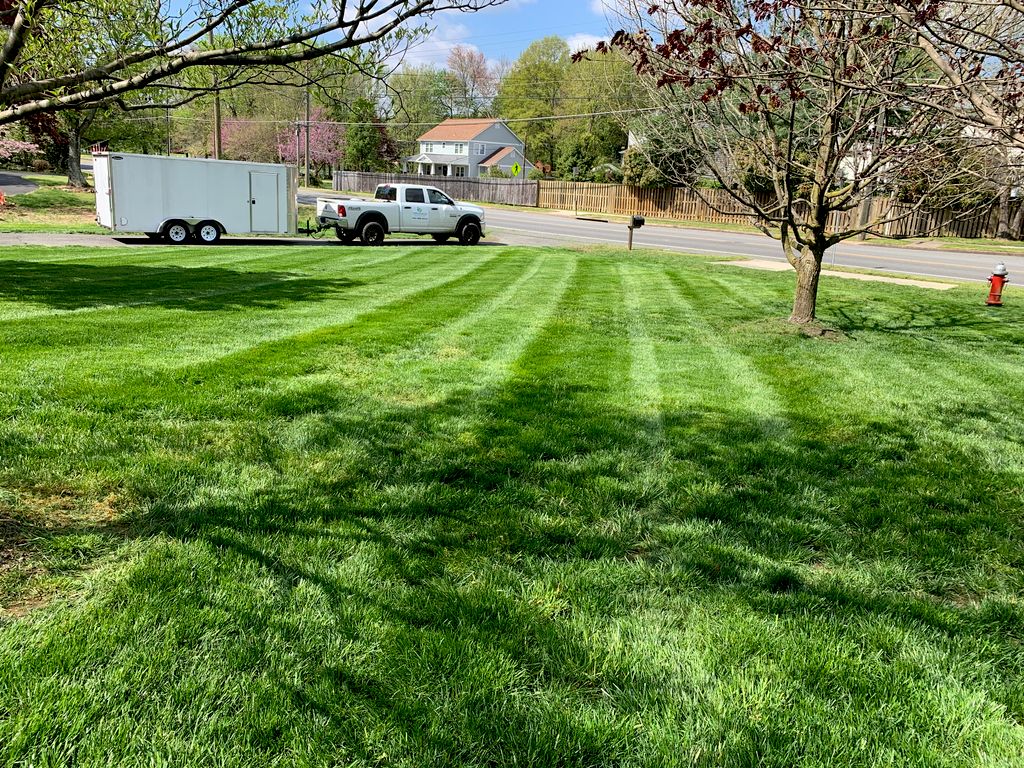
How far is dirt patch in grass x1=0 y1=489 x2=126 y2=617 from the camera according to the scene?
2661 millimetres

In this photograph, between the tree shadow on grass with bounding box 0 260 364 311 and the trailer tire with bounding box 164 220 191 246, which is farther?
the trailer tire with bounding box 164 220 191 246

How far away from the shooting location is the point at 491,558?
10.3 feet

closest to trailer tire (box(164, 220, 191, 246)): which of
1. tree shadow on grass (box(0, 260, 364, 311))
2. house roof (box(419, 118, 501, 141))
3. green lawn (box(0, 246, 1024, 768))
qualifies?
tree shadow on grass (box(0, 260, 364, 311))

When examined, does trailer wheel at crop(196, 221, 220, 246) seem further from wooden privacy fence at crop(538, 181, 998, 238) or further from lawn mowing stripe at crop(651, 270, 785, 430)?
wooden privacy fence at crop(538, 181, 998, 238)

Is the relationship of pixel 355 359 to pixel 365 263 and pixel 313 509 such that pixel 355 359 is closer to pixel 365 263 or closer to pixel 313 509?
pixel 313 509

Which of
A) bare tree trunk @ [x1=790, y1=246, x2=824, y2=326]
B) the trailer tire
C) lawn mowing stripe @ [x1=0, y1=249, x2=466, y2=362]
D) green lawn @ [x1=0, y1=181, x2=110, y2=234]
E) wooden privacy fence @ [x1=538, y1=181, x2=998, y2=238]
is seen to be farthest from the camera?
wooden privacy fence @ [x1=538, y1=181, x2=998, y2=238]

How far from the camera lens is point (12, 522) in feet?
10.1

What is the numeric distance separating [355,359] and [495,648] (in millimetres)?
4343

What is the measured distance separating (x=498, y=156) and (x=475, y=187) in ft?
67.8

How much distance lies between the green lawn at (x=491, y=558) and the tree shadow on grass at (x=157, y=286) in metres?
1.78

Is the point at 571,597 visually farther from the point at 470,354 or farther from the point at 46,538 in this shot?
the point at 470,354

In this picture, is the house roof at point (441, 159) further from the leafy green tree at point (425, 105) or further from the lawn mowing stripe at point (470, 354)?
the lawn mowing stripe at point (470, 354)

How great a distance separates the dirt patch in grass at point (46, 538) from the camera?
8.73 feet

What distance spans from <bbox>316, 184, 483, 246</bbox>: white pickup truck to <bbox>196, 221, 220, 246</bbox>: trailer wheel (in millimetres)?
2992
